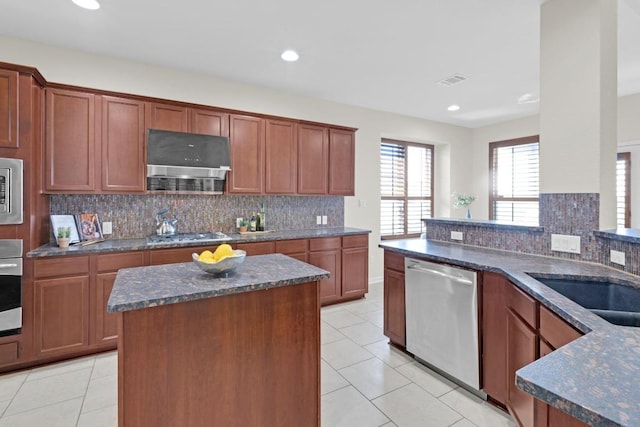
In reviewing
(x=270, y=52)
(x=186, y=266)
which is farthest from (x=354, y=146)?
(x=186, y=266)

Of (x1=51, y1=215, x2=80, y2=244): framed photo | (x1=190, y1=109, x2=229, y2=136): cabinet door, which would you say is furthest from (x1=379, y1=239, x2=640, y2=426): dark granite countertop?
(x1=51, y1=215, x2=80, y2=244): framed photo

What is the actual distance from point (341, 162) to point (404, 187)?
195 cm

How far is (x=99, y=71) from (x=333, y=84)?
2629 mm

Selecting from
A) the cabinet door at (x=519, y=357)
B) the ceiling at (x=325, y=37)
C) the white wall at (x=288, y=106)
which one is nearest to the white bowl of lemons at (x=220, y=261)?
the cabinet door at (x=519, y=357)

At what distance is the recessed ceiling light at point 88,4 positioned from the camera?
7.91 ft

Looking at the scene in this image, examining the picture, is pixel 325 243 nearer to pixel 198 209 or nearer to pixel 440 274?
pixel 198 209

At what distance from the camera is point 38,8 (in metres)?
2.50

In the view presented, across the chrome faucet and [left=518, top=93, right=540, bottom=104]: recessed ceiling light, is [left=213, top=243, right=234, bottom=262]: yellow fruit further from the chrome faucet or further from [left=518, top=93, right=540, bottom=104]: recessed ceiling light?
[left=518, top=93, right=540, bottom=104]: recessed ceiling light

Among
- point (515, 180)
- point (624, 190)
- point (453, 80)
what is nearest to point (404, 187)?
point (515, 180)

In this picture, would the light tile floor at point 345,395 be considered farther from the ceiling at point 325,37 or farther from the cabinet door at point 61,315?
the ceiling at point 325,37

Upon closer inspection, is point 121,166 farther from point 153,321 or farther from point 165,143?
point 153,321

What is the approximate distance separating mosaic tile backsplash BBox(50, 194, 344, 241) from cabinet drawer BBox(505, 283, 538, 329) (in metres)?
3.02

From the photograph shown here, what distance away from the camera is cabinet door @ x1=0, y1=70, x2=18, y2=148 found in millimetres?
2471

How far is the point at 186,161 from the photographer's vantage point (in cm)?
343
